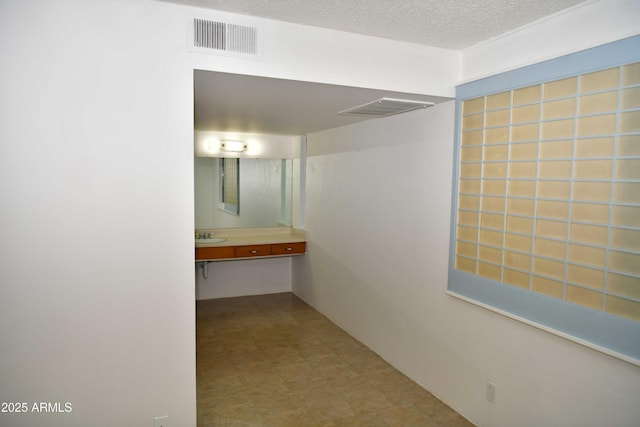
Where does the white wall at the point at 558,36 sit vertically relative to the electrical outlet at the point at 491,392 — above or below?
above

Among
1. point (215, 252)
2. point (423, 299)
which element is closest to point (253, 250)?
point (215, 252)

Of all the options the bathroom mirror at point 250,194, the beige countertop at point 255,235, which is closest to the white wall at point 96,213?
the beige countertop at point 255,235

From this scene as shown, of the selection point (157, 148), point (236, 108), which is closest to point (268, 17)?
point (157, 148)

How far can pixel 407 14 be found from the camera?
83.0 inches

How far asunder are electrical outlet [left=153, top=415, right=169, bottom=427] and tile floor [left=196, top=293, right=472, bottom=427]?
0.57 metres

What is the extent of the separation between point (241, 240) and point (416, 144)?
8.76 feet

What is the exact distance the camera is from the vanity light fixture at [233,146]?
204 inches

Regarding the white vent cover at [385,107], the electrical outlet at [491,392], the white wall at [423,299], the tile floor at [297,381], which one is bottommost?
the tile floor at [297,381]

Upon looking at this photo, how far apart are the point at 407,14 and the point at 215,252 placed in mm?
Answer: 3302

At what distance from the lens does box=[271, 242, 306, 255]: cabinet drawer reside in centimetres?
494

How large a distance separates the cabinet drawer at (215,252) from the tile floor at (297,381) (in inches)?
26.8

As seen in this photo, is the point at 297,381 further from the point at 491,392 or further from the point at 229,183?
the point at 229,183

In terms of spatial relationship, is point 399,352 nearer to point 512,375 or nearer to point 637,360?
point 512,375

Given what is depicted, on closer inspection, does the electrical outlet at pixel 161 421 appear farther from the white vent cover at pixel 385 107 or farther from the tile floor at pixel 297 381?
the white vent cover at pixel 385 107
